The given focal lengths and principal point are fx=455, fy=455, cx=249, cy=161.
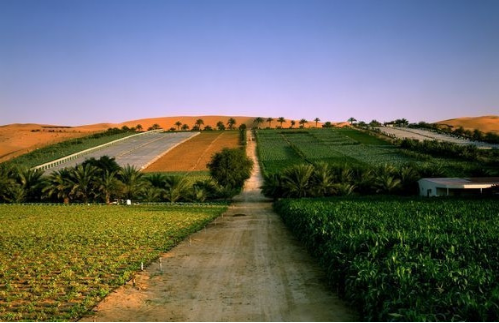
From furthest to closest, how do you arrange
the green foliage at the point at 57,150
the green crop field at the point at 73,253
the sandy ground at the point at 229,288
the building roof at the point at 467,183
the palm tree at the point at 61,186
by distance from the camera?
the green foliage at the point at 57,150 < the palm tree at the point at 61,186 < the building roof at the point at 467,183 < the green crop field at the point at 73,253 < the sandy ground at the point at 229,288

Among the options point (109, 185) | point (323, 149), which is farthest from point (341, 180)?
point (323, 149)

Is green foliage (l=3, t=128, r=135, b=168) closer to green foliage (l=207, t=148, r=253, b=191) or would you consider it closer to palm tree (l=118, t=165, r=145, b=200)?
palm tree (l=118, t=165, r=145, b=200)

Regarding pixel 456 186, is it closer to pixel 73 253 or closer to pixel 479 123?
pixel 73 253

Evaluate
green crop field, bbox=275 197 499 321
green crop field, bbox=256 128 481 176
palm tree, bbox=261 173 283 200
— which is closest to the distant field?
green crop field, bbox=256 128 481 176

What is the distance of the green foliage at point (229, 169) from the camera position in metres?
54.9

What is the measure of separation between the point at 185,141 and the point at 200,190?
201 feet

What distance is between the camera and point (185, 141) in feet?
354

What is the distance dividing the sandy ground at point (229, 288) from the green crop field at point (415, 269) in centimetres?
98

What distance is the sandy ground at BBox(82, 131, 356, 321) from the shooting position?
11.8 metres

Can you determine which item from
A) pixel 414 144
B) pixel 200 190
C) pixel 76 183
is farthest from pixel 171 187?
pixel 414 144

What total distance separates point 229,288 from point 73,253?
355 inches

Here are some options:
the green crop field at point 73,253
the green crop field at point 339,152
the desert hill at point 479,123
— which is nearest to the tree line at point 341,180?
the green crop field at point 339,152

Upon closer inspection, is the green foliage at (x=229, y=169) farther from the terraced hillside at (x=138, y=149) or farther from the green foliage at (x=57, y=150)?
the green foliage at (x=57, y=150)

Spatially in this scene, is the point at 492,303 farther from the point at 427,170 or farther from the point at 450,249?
the point at 427,170
